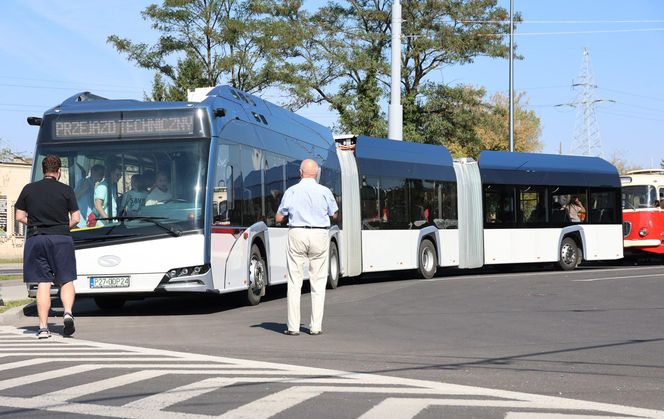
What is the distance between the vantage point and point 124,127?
1552cm

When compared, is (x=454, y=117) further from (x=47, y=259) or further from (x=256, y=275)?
(x=47, y=259)

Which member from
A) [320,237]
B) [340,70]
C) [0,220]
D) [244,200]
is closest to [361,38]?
[340,70]

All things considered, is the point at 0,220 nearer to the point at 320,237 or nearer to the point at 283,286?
the point at 283,286

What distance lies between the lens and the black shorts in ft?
39.2

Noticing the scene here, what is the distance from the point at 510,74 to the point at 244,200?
31481 millimetres

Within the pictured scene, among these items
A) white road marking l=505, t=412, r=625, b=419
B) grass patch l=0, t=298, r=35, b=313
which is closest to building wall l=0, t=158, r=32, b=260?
grass patch l=0, t=298, r=35, b=313

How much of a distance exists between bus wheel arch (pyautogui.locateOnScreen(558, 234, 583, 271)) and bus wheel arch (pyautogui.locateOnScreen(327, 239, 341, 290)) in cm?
960

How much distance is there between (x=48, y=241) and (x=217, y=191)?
12.5 feet

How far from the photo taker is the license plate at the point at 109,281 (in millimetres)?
14977

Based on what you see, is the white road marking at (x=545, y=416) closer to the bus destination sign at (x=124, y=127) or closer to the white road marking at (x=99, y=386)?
the white road marking at (x=99, y=386)

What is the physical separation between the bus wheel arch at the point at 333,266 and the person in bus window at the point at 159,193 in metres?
6.99

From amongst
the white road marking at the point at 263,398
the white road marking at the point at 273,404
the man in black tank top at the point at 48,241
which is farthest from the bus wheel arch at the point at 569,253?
the white road marking at the point at 273,404

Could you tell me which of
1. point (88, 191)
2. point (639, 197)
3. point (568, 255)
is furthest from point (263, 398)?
point (639, 197)

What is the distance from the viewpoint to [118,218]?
1504 centimetres
